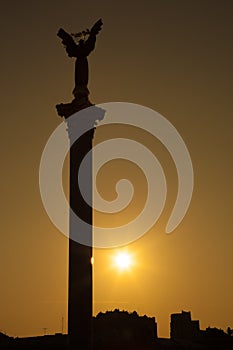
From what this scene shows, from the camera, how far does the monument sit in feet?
130

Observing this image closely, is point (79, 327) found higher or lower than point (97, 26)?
lower

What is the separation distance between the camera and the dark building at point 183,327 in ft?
358

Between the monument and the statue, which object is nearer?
the monument

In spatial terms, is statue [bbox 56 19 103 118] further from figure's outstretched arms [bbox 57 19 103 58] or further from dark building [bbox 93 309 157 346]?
dark building [bbox 93 309 157 346]

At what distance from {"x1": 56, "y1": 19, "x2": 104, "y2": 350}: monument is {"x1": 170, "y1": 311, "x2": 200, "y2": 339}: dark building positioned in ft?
231

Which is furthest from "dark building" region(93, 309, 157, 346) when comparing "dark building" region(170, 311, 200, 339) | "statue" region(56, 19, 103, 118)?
"statue" region(56, 19, 103, 118)

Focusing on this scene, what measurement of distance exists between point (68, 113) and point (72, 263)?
9229 mm

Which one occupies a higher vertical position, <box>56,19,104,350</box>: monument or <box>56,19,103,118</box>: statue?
<box>56,19,103,118</box>: statue

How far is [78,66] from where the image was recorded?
46281mm

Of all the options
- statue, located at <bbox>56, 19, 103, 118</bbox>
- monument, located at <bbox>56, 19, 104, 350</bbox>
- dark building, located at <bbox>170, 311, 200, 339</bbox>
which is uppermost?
dark building, located at <bbox>170, 311, 200, 339</bbox>

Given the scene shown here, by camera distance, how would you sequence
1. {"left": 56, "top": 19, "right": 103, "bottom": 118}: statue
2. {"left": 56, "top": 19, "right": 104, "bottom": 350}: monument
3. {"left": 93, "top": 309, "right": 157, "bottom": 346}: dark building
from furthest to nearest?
{"left": 93, "top": 309, "right": 157, "bottom": 346}: dark building, {"left": 56, "top": 19, "right": 103, "bottom": 118}: statue, {"left": 56, "top": 19, "right": 104, "bottom": 350}: monument

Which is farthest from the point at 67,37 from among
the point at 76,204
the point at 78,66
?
the point at 76,204

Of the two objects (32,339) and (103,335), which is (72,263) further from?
(103,335)

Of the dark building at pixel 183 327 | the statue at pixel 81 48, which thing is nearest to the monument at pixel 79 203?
the statue at pixel 81 48
